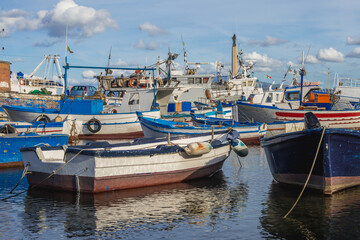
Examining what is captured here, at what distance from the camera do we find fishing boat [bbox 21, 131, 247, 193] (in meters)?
12.7

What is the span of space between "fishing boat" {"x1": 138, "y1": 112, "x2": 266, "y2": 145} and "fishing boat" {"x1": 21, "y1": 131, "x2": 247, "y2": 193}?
845cm

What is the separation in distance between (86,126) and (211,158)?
1829cm

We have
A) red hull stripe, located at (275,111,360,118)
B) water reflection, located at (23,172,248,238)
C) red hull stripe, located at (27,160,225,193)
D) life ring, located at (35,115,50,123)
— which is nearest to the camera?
water reflection, located at (23,172,248,238)

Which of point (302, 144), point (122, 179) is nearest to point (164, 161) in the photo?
point (122, 179)

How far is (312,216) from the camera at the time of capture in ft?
34.2

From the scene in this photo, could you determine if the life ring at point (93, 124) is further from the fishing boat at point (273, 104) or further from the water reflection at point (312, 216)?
the water reflection at point (312, 216)

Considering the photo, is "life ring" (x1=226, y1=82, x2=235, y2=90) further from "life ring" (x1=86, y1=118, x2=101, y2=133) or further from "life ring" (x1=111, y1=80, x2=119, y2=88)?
"life ring" (x1=86, y1=118, x2=101, y2=133)

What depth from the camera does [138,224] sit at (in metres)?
10.0

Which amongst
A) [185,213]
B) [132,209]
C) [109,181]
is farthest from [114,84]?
[185,213]

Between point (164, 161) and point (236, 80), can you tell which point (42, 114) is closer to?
point (164, 161)

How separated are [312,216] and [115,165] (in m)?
6.13

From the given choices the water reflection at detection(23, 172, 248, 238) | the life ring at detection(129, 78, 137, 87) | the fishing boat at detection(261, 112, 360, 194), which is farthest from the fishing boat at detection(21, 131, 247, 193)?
the life ring at detection(129, 78, 137, 87)

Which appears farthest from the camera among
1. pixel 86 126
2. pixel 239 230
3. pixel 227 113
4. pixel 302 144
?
pixel 227 113

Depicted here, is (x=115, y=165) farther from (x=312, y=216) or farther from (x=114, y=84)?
(x=114, y=84)
